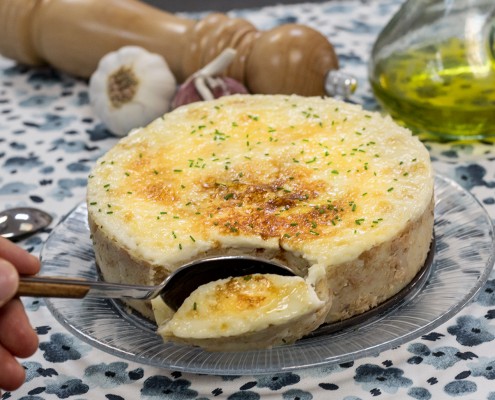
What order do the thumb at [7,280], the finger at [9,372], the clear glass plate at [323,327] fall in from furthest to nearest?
1. the clear glass plate at [323,327]
2. the finger at [9,372]
3. the thumb at [7,280]

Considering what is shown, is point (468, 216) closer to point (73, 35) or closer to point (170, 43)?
point (170, 43)

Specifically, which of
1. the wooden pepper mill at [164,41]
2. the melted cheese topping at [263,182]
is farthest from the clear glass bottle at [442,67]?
the melted cheese topping at [263,182]

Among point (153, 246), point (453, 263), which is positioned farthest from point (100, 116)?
point (453, 263)

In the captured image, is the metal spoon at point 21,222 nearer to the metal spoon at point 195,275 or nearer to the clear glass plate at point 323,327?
the clear glass plate at point 323,327

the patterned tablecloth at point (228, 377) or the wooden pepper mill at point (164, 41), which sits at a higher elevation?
the wooden pepper mill at point (164, 41)

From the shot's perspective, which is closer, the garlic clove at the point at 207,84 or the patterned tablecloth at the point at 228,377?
the patterned tablecloth at the point at 228,377

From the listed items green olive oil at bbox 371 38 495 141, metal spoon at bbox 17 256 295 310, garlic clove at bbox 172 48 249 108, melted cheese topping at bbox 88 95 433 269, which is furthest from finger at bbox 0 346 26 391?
green olive oil at bbox 371 38 495 141
